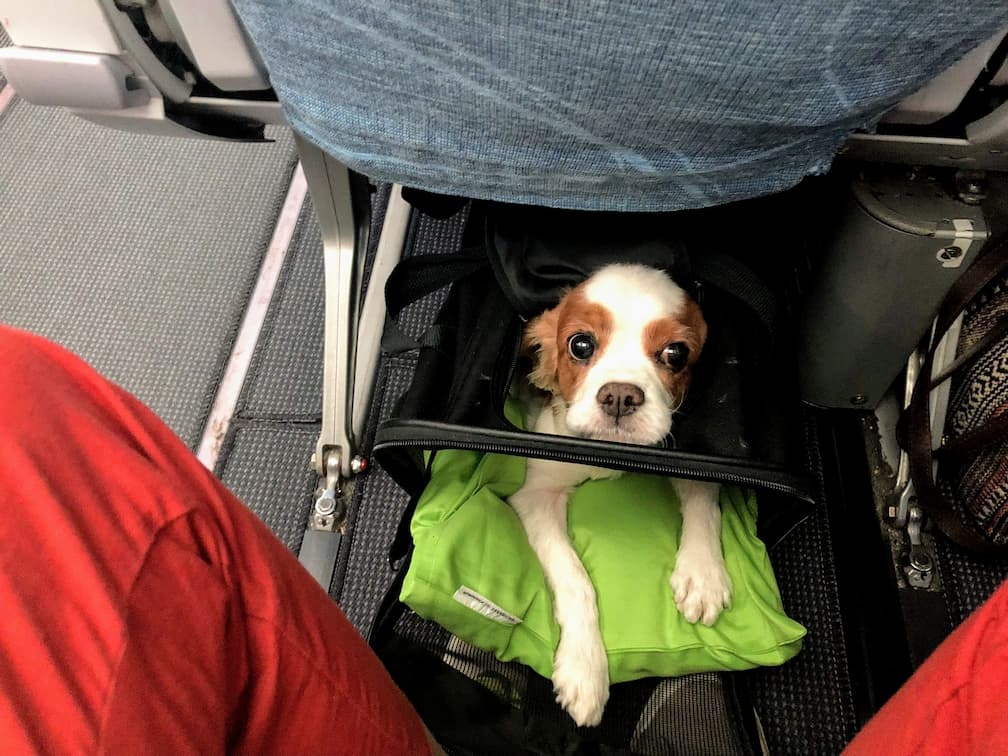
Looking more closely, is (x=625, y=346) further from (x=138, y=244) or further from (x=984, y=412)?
(x=138, y=244)

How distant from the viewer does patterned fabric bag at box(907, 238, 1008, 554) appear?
94 centimetres

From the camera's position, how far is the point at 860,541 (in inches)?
45.0

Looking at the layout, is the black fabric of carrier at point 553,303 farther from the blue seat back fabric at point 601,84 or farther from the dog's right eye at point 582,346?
the blue seat back fabric at point 601,84

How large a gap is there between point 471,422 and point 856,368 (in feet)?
2.11

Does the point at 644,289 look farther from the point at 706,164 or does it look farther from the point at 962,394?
the point at 962,394

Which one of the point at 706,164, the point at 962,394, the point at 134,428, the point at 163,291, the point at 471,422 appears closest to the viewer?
the point at 134,428

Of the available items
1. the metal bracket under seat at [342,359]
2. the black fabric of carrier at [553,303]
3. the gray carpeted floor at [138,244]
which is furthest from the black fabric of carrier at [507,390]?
the gray carpeted floor at [138,244]

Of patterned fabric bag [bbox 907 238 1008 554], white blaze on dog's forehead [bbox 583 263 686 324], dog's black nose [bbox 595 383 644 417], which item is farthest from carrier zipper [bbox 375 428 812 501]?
patterned fabric bag [bbox 907 238 1008 554]

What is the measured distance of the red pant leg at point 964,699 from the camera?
1.17 feet

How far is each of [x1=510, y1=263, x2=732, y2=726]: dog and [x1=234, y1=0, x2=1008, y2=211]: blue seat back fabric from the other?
23 cm

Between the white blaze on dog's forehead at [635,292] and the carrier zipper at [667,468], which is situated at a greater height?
the white blaze on dog's forehead at [635,292]

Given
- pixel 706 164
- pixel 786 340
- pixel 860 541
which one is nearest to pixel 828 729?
pixel 860 541

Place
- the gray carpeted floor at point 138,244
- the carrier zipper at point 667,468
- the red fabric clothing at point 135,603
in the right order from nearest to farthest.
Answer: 1. the red fabric clothing at point 135,603
2. the carrier zipper at point 667,468
3. the gray carpeted floor at point 138,244

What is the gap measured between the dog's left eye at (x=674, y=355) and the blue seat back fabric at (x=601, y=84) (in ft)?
0.86
